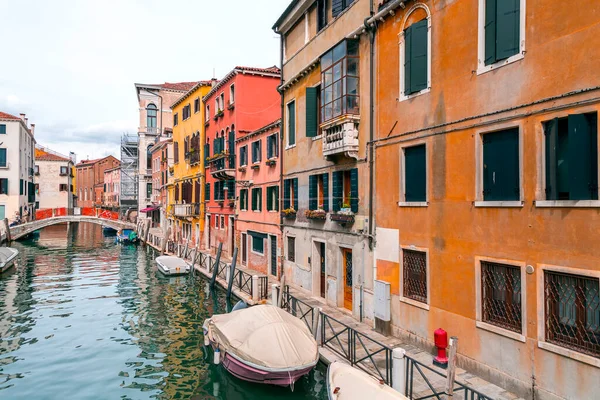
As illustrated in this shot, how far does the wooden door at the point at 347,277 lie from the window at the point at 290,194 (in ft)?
13.5

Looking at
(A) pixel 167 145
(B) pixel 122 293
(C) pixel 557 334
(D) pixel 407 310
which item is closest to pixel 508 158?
(C) pixel 557 334

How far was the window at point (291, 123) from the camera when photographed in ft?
57.3

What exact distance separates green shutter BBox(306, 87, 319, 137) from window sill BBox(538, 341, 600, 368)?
33.1 ft

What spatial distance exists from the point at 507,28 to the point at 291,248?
12.0 m

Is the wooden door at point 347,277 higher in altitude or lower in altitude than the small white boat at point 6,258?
higher

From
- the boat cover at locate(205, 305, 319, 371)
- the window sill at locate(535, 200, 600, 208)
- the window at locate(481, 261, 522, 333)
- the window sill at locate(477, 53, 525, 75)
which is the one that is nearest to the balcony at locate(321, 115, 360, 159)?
the window sill at locate(477, 53, 525, 75)

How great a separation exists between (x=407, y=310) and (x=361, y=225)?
9.37ft

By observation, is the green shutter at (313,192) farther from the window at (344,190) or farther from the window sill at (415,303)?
the window sill at (415,303)

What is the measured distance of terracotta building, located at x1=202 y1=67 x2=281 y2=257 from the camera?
24.7 metres

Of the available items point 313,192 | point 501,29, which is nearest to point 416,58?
point 501,29

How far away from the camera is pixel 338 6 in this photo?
14008mm

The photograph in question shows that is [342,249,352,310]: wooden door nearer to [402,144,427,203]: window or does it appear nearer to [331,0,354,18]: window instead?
[402,144,427,203]: window

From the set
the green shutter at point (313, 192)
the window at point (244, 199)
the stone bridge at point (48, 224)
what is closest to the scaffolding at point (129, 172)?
the stone bridge at point (48, 224)

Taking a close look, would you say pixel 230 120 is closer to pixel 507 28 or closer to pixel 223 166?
pixel 223 166
